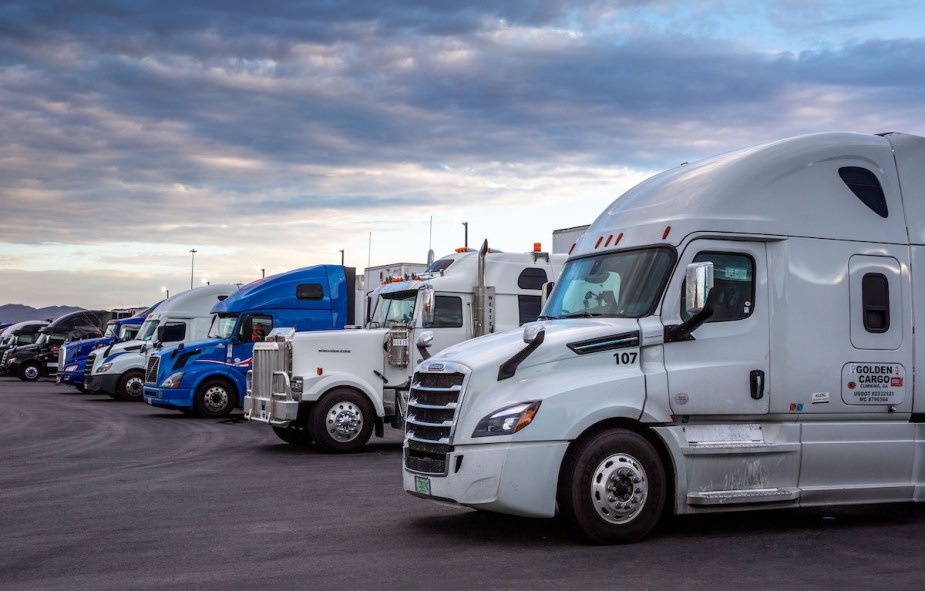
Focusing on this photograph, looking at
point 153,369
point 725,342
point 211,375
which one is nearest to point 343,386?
point 211,375

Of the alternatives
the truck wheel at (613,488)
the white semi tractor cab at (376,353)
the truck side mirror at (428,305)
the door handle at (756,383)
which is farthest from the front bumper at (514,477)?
the truck side mirror at (428,305)

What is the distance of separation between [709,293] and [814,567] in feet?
7.23

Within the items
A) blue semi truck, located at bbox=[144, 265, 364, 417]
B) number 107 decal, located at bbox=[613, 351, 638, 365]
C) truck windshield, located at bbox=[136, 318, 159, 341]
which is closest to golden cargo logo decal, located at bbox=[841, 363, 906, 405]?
number 107 decal, located at bbox=[613, 351, 638, 365]

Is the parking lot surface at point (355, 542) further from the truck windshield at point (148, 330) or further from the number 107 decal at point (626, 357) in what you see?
the truck windshield at point (148, 330)

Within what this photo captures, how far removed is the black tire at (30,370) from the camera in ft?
142

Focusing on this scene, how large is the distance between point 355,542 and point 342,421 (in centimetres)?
744

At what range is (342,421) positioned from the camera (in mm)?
15867

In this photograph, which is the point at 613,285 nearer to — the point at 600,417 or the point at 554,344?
the point at 554,344

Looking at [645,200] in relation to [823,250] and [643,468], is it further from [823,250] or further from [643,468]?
[643,468]

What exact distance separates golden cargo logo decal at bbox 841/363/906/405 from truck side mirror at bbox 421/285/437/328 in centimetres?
735

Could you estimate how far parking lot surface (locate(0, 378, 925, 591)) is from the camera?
7.21 meters

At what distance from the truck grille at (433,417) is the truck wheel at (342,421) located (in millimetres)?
6811

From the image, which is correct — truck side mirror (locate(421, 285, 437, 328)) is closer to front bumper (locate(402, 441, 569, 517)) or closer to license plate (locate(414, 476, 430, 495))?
license plate (locate(414, 476, 430, 495))

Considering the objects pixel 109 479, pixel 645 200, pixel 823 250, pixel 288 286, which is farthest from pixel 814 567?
pixel 288 286
